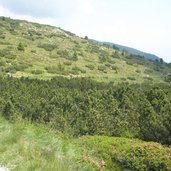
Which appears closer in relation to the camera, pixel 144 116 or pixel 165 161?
pixel 165 161

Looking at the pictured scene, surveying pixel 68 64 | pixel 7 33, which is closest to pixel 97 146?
pixel 68 64

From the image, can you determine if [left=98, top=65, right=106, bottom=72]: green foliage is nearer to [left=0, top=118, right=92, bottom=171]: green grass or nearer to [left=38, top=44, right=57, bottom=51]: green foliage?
[left=38, top=44, right=57, bottom=51]: green foliage

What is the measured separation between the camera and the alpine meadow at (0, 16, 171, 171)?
7.72 m

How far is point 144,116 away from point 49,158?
2585 centimetres

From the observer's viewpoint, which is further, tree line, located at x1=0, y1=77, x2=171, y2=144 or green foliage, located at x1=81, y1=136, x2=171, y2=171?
tree line, located at x1=0, y1=77, x2=171, y2=144

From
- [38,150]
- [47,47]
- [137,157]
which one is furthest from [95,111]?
[47,47]

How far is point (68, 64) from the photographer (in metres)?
82.6

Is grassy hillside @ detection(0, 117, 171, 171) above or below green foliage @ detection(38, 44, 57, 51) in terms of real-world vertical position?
above

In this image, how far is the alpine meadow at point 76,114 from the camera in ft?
25.3

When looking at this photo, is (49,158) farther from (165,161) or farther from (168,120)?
(168,120)

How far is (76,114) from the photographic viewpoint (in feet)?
114

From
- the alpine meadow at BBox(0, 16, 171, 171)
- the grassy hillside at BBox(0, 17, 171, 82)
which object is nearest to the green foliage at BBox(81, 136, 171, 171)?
the alpine meadow at BBox(0, 16, 171, 171)

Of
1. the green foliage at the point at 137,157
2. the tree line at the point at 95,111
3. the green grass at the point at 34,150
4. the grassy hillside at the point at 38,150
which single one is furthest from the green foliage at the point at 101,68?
the green grass at the point at 34,150

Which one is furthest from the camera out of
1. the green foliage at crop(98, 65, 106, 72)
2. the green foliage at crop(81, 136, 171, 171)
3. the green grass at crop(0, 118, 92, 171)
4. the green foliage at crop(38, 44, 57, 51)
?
the green foliage at crop(38, 44, 57, 51)
